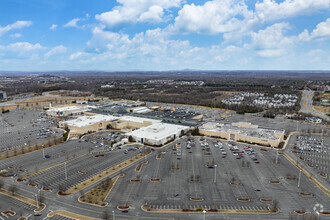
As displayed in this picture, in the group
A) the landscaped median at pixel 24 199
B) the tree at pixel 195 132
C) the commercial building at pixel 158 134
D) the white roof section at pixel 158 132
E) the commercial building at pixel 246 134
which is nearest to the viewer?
the landscaped median at pixel 24 199

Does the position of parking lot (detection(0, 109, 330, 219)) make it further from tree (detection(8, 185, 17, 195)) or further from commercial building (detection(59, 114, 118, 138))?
commercial building (detection(59, 114, 118, 138))

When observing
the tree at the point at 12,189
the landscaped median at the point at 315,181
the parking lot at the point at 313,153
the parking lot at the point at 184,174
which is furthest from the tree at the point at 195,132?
the tree at the point at 12,189

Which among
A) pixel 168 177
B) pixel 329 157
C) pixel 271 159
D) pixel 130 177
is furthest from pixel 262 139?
pixel 130 177

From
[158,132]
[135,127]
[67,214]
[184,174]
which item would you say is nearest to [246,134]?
[158,132]

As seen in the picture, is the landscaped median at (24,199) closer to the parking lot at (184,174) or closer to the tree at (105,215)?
the parking lot at (184,174)

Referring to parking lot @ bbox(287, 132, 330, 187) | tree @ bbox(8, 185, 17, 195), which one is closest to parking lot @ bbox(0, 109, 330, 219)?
parking lot @ bbox(287, 132, 330, 187)

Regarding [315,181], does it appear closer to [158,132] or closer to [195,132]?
[195,132]
